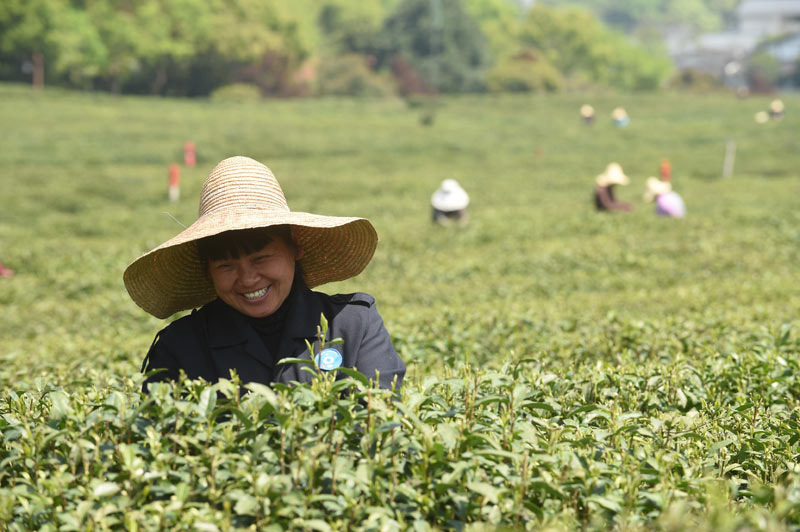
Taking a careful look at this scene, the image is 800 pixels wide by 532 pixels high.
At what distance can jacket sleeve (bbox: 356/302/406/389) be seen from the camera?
366 cm

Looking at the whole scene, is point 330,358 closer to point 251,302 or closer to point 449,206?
point 251,302

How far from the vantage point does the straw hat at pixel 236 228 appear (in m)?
3.64

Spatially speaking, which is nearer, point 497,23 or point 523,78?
point 523,78

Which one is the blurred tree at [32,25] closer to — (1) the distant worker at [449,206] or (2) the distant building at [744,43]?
(1) the distant worker at [449,206]

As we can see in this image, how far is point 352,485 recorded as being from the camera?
2.35m

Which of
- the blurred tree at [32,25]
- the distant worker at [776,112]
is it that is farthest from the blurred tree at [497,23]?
the blurred tree at [32,25]

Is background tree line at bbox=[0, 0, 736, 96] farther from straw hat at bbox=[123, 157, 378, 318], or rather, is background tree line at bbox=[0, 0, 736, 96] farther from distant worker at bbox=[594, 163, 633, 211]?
straw hat at bbox=[123, 157, 378, 318]

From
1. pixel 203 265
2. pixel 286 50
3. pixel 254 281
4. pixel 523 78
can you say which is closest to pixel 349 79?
pixel 286 50

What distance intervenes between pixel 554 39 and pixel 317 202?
74.4 metres

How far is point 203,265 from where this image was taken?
13.1 ft

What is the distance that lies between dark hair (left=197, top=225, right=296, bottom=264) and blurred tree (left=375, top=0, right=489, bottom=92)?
75.9 m

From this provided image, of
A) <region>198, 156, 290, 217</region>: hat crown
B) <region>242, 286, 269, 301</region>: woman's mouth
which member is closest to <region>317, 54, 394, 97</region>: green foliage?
<region>198, 156, 290, 217</region>: hat crown

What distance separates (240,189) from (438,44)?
79082 millimetres

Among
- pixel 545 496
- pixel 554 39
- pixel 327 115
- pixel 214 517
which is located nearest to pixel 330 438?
pixel 214 517
